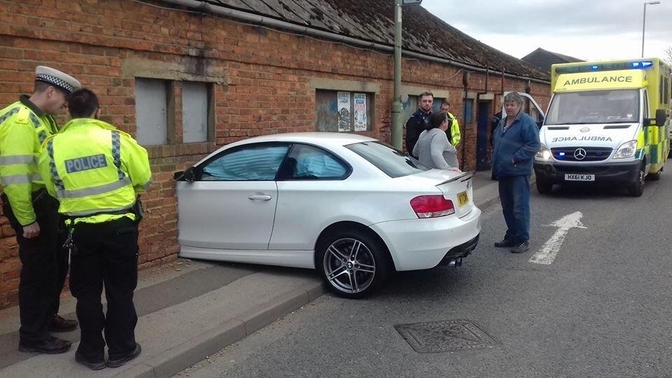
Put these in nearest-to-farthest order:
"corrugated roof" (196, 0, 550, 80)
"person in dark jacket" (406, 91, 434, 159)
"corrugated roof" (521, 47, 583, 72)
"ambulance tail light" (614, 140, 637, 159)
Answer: "corrugated roof" (196, 0, 550, 80), "person in dark jacket" (406, 91, 434, 159), "ambulance tail light" (614, 140, 637, 159), "corrugated roof" (521, 47, 583, 72)

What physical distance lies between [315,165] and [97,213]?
2.48 m

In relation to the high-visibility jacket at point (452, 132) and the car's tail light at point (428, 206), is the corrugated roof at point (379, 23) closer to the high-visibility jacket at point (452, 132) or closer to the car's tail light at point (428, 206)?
the high-visibility jacket at point (452, 132)

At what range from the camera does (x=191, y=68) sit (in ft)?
21.7

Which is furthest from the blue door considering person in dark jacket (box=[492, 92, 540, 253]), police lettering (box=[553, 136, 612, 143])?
person in dark jacket (box=[492, 92, 540, 253])

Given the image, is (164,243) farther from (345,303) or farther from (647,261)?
(647,261)

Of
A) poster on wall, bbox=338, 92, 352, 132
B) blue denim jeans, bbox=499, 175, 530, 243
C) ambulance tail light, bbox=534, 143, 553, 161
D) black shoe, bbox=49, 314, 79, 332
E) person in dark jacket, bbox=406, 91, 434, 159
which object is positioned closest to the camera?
black shoe, bbox=49, 314, 79, 332

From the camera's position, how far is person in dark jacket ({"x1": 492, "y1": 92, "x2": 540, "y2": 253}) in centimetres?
709

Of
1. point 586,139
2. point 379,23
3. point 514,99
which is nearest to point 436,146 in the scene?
point 514,99

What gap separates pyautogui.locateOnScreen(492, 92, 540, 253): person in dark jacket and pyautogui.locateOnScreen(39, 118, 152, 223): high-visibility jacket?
4.78 metres

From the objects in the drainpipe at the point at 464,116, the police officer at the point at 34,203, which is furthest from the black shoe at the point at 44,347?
the drainpipe at the point at 464,116

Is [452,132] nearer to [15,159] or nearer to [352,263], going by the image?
[352,263]

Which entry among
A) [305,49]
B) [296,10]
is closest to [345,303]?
[305,49]

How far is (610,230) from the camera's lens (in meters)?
8.62

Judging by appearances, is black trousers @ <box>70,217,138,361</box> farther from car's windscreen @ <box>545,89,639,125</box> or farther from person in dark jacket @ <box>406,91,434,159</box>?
car's windscreen @ <box>545,89,639,125</box>
